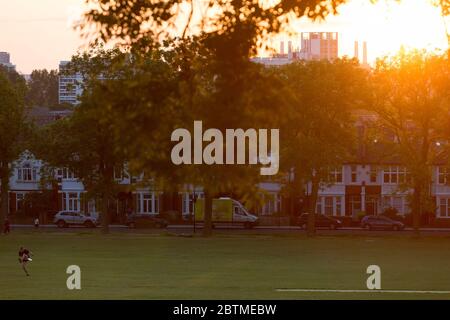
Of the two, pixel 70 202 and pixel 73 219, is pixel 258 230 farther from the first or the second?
pixel 70 202

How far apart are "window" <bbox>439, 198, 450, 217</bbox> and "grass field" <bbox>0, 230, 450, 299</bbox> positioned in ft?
134

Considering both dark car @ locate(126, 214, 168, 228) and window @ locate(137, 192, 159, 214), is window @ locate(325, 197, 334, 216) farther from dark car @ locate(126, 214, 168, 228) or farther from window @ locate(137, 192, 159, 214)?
dark car @ locate(126, 214, 168, 228)

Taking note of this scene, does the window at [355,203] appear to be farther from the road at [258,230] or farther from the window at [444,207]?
the road at [258,230]

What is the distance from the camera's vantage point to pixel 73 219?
13600 centimetres

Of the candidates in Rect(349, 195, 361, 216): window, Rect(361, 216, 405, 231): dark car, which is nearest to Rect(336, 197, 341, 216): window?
Rect(349, 195, 361, 216): window

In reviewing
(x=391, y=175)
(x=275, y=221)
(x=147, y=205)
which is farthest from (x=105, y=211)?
(x=391, y=175)

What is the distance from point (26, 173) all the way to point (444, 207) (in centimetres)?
5631

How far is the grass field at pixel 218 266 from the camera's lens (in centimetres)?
4946

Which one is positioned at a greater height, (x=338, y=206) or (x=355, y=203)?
(x=355, y=203)

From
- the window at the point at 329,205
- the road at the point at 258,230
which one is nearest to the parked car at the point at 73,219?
the road at the point at 258,230

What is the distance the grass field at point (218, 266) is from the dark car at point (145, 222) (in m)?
26.5

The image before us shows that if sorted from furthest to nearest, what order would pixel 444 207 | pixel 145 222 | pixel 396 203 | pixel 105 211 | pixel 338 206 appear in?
pixel 338 206 < pixel 396 203 < pixel 444 207 < pixel 145 222 < pixel 105 211
